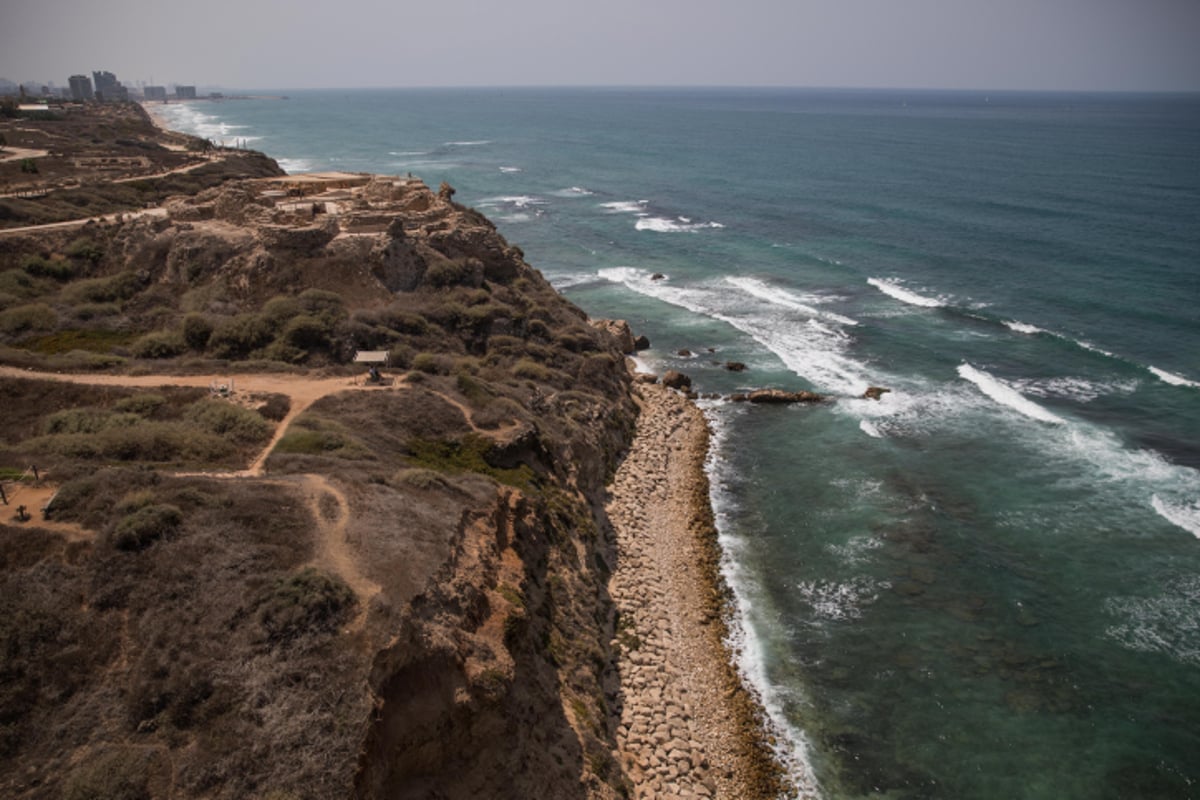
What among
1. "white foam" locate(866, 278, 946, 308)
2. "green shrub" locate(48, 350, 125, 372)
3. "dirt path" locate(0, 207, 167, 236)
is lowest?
"white foam" locate(866, 278, 946, 308)

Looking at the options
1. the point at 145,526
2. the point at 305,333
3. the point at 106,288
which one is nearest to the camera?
the point at 145,526

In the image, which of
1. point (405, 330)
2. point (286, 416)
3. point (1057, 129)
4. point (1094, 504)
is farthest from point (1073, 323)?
point (1057, 129)

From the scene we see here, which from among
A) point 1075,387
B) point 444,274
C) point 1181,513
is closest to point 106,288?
point 444,274

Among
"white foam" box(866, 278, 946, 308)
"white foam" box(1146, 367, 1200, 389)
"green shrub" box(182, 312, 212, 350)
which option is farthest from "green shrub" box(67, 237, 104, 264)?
"white foam" box(1146, 367, 1200, 389)

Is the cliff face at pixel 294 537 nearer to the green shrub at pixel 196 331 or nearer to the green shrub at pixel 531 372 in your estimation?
the green shrub at pixel 196 331

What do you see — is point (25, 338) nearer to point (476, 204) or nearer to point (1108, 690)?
point (1108, 690)

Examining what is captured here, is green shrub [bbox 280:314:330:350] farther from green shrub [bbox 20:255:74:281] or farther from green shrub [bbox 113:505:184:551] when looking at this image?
green shrub [bbox 113:505:184:551]

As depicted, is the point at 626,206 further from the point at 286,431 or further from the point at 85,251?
the point at 286,431
